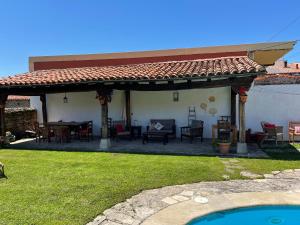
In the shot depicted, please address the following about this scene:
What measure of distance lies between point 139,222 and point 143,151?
6.08 meters

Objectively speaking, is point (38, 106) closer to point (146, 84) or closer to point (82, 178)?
point (146, 84)

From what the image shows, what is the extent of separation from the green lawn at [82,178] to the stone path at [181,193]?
0.28 metres

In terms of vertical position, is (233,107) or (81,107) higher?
(81,107)

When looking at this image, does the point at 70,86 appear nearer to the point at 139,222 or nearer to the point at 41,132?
the point at 41,132

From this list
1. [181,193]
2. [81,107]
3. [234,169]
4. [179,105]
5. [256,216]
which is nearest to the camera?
[256,216]

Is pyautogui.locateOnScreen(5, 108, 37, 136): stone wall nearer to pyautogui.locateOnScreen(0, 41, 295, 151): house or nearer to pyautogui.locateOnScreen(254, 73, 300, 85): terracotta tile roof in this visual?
pyautogui.locateOnScreen(0, 41, 295, 151): house

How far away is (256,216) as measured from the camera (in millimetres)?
5656

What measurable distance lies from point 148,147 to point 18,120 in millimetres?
8030

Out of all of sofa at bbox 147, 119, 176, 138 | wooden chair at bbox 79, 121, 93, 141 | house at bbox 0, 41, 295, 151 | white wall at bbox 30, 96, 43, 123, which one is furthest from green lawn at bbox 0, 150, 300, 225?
white wall at bbox 30, 96, 43, 123

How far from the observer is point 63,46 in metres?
23.6

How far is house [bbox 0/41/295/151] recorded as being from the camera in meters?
11.0

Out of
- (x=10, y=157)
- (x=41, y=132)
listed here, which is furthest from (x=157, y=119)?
(x=10, y=157)

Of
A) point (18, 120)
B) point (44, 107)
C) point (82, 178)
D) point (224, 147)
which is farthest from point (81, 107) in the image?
point (82, 178)

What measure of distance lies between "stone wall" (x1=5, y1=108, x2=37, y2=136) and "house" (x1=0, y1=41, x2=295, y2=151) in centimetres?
80
